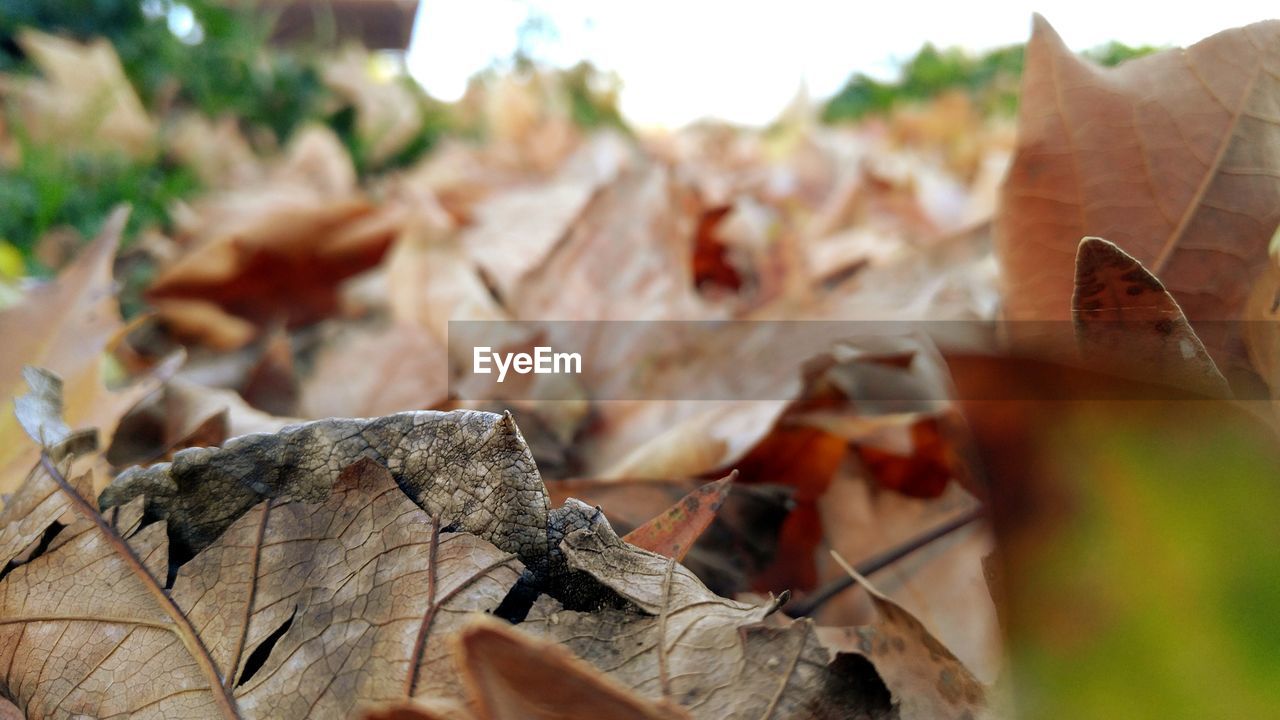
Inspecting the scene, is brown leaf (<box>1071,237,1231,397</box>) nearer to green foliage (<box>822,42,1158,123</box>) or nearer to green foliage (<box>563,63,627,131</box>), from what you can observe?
green foliage (<box>822,42,1158,123</box>)

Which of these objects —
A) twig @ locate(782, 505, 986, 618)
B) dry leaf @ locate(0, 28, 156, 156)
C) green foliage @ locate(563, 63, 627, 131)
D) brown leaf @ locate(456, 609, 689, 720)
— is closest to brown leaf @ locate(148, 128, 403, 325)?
dry leaf @ locate(0, 28, 156, 156)

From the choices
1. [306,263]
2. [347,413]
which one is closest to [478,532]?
[347,413]

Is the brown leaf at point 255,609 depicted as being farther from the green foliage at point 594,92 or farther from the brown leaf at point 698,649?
the green foliage at point 594,92

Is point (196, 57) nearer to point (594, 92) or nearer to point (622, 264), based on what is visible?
point (594, 92)

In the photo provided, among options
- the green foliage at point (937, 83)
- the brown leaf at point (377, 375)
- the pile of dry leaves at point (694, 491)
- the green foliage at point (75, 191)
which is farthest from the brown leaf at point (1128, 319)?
the green foliage at point (937, 83)

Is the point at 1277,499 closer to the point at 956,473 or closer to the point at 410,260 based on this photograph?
the point at 956,473

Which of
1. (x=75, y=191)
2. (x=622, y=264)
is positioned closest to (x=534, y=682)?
(x=622, y=264)
